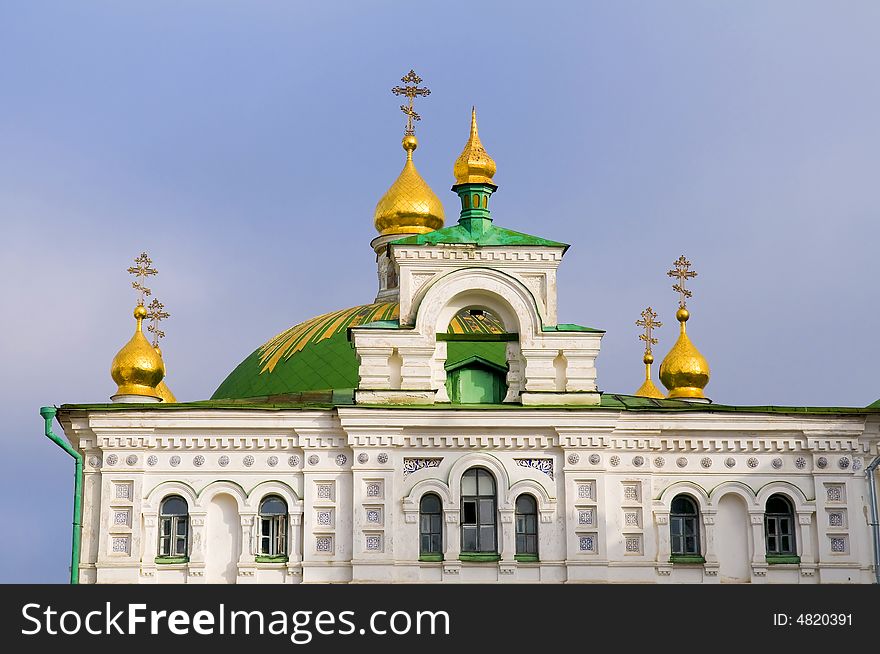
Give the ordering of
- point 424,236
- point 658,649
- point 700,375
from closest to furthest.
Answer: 1. point 658,649
2. point 424,236
3. point 700,375

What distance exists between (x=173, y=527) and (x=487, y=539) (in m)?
4.96

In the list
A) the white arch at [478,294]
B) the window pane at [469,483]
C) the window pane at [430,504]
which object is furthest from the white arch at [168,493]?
the white arch at [478,294]

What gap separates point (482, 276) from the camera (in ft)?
90.3

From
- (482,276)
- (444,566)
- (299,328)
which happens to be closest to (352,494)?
(444,566)

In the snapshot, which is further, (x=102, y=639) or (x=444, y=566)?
(x=444, y=566)

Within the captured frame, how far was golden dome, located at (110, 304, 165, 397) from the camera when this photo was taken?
1291 inches

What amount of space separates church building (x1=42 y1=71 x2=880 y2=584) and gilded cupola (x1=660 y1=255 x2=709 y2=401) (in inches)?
260

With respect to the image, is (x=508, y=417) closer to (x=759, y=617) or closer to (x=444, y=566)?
(x=444, y=566)

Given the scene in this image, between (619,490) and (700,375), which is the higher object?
(700,375)

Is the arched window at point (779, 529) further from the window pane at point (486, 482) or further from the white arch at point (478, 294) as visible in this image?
the white arch at point (478, 294)

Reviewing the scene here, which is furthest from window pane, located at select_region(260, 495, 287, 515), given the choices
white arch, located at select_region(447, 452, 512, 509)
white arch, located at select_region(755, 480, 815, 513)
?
white arch, located at select_region(755, 480, 815, 513)

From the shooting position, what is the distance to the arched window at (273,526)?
2653cm

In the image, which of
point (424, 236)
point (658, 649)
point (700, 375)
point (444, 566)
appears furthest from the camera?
point (700, 375)

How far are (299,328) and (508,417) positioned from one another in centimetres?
1039
